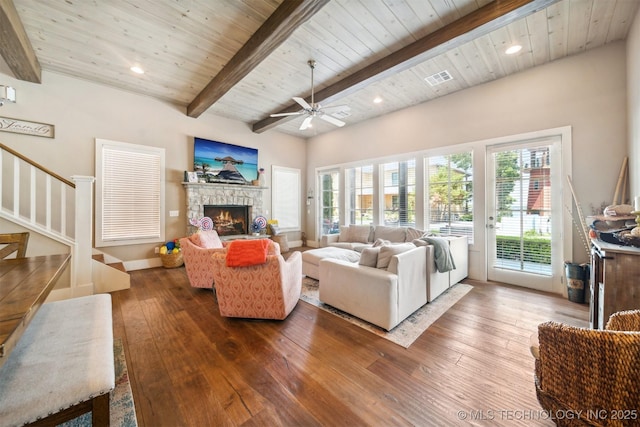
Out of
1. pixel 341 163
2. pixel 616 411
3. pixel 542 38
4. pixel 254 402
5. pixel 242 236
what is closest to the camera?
pixel 616 411

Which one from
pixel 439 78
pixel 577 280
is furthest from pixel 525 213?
pixel 439 78

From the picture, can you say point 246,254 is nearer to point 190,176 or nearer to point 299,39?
point 299,39

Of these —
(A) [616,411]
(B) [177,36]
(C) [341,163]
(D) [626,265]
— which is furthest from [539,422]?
(C) [341,163]

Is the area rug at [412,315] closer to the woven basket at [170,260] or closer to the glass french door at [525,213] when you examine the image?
the glass french door at [525,213]

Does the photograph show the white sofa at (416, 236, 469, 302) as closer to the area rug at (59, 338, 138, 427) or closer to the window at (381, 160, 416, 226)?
the window at (381, 160, 416, 226)

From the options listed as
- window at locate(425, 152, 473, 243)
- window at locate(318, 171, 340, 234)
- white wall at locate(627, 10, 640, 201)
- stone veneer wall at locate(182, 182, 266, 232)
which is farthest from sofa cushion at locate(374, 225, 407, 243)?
stone veneer wall at locate(182, 182, 266, 232)

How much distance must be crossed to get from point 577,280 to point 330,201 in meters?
4.95

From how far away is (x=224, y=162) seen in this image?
5566mm

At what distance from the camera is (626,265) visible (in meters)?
1.60

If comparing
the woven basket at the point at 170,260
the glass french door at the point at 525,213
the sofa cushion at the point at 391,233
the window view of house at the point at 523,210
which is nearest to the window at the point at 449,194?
the glass french door at the point at 525,213

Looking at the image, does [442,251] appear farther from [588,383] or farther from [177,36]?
[177,36]

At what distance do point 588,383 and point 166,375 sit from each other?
2452 millimetres

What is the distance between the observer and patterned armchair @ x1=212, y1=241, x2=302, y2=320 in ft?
8.02

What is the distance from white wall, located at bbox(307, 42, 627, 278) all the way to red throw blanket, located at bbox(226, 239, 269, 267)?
12.1 feet
